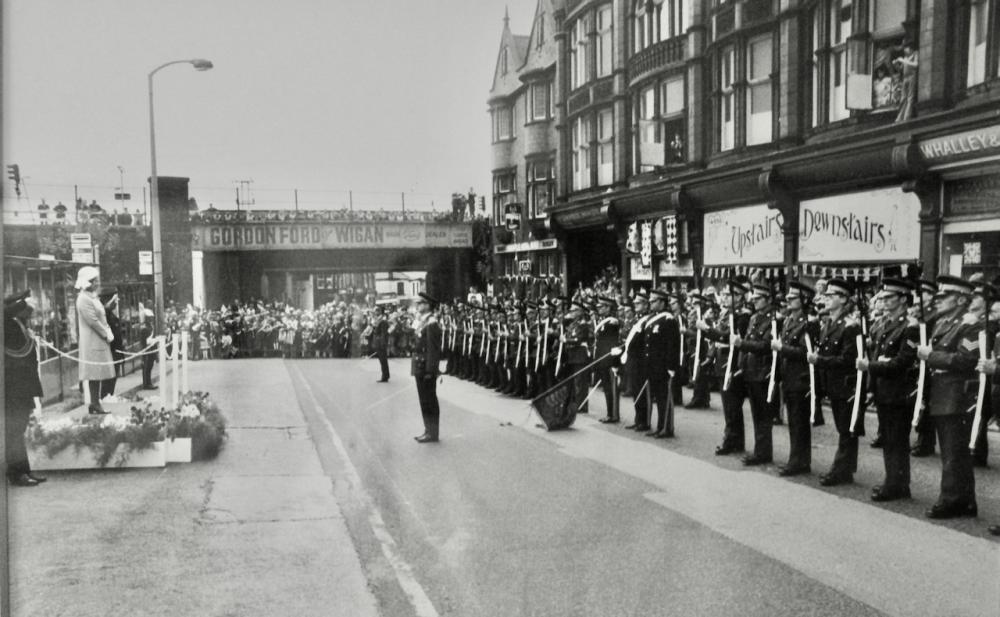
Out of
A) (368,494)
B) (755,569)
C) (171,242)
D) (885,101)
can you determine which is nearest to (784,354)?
(885,101)

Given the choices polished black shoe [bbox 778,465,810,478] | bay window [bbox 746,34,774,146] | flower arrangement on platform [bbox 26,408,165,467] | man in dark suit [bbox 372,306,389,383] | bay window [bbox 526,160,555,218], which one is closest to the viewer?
bay window [bbox 526,160,555,218]

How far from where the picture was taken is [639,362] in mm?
9945

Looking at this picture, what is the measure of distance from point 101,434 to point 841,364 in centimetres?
600

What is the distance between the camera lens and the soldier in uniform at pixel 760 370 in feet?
26.3

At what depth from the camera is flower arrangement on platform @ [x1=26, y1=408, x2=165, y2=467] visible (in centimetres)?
677

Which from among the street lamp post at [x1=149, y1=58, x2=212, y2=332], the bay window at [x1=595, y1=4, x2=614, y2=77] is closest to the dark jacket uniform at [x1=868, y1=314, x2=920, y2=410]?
the bay window at [x1=595, y1=4, x2=614, y2=77]

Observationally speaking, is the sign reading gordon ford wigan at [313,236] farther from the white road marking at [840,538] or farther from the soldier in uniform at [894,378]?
the soldier in uniform at [894,378]

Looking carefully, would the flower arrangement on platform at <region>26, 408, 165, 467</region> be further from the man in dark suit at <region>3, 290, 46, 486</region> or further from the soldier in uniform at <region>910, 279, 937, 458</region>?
the soldier in uniform at <region>910, 279, 937, 458</region>

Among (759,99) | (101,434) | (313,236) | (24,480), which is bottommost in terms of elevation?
(24,480)

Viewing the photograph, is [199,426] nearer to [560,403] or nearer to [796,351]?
[560,403]

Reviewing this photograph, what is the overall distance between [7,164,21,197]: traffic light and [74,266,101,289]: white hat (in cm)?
230

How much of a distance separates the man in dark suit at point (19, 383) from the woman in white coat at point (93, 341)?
38.9 inches

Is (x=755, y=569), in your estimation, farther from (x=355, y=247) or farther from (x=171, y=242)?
(x=171, y=242)

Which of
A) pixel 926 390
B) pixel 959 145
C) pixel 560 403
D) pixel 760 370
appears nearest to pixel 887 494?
pixel 926 390
